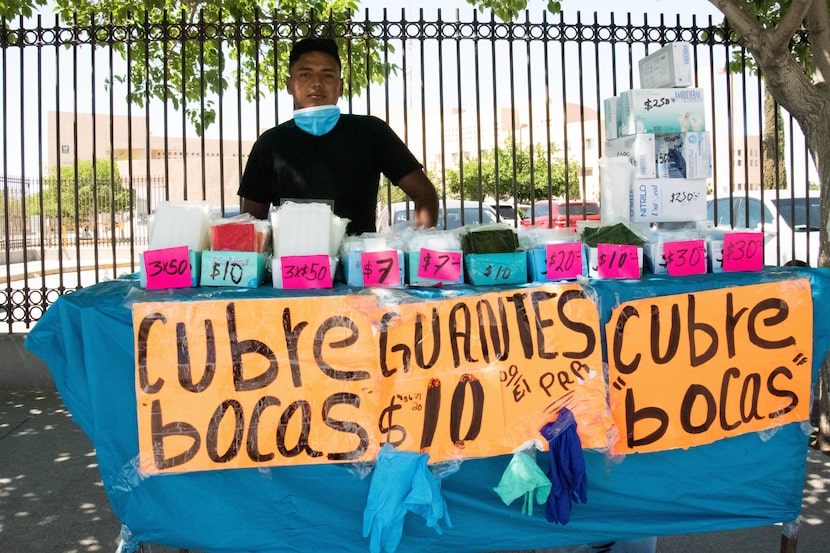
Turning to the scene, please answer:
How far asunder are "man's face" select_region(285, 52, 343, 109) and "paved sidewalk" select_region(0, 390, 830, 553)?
183 centimetres

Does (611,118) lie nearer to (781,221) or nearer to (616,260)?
(616,260)

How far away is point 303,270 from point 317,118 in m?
1.08

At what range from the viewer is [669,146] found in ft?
9.06

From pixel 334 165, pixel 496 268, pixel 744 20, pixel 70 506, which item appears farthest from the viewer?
pixel 744 20

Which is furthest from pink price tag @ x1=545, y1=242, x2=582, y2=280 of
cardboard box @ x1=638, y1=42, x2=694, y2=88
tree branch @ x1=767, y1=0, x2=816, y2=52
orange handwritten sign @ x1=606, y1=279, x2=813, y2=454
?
tree branch @ x1=767, y1=0, x2=816, y2=52

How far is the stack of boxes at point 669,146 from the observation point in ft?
8.92

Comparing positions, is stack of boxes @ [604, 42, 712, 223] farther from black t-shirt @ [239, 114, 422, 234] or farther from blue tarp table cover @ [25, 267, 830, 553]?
black t-shirt @ [239, 114, 422, 234]

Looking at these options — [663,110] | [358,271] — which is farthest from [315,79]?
[663,110]

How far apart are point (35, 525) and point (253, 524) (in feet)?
5.92

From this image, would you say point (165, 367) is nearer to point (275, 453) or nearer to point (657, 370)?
point (275, 453)

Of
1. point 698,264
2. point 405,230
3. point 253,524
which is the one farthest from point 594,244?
point 253,524

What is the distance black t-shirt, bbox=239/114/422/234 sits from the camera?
3014 mm

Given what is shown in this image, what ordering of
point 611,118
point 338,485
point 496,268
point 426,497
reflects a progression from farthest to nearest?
point 611,118 < point 496,268 < point 338,485 < point 426,497

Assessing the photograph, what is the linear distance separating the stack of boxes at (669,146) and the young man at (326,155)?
0.84 meters
